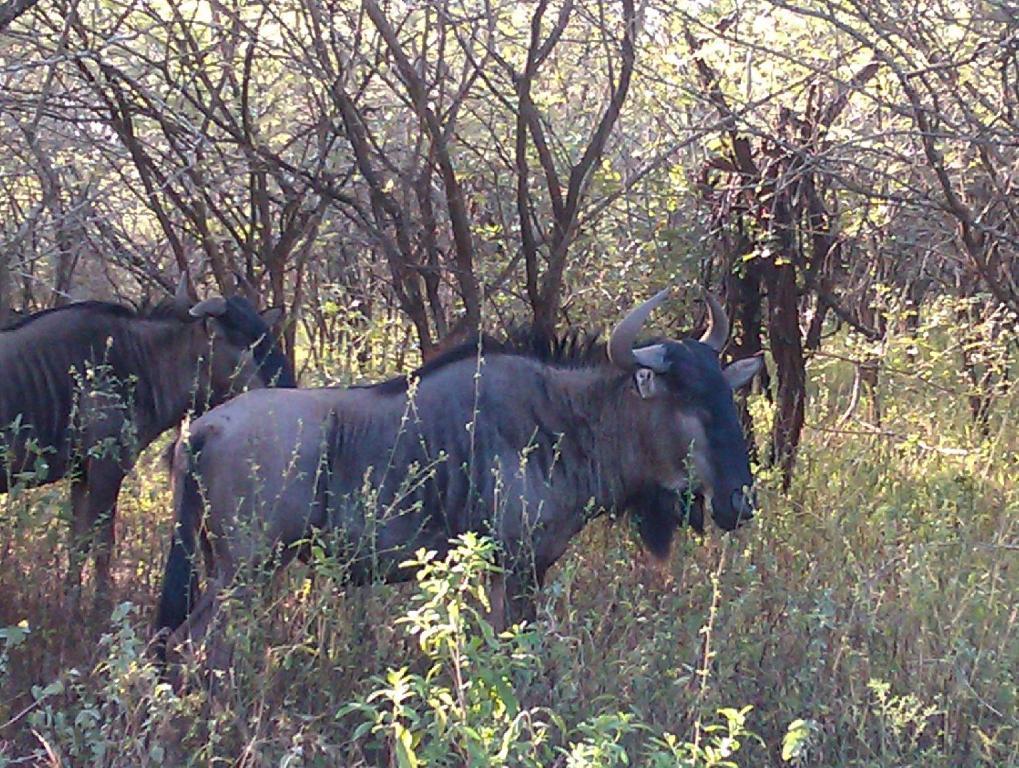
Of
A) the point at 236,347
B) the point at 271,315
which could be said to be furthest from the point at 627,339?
the point at 271,315

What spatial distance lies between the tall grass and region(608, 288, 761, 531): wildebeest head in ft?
0.96

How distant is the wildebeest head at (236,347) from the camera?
5.47 meters

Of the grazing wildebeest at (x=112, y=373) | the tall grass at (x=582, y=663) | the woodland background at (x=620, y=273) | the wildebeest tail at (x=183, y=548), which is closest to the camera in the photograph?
the tall grass at (x=582, y=663)

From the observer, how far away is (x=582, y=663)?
11.8 ft

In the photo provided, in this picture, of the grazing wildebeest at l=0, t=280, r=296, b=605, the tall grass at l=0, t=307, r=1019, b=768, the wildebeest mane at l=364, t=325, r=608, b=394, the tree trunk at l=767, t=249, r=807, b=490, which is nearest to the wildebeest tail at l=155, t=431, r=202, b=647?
the tall grass at l=0, t=307, r=1019, b=768

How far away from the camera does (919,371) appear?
258 inches

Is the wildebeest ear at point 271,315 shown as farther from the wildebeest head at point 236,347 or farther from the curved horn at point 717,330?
the curved horn at point 717,330

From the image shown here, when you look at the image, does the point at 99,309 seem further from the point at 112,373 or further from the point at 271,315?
the point at 271,315

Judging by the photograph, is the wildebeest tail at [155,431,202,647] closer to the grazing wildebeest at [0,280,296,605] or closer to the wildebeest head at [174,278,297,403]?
the grazing wildebeest at [0,280,296,605]

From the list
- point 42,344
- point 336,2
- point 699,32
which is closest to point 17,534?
point 42,344

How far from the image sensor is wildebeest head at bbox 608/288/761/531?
170 inches

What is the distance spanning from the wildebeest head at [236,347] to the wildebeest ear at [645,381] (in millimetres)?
1661

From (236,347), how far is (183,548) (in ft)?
5.91

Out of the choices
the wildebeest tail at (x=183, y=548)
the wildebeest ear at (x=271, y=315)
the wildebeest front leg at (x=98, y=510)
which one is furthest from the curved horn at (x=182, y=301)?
the wildebeest tail at (x=183, y=548)
